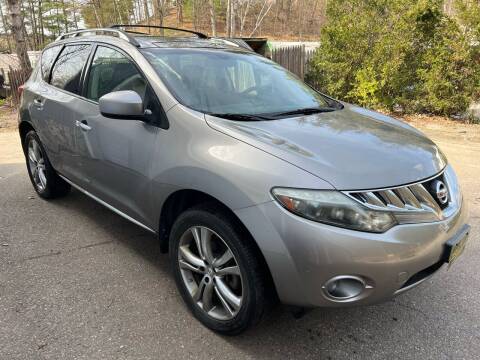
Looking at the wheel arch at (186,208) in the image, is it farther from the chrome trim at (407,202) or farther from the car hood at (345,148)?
the chrome trim at (407,202)

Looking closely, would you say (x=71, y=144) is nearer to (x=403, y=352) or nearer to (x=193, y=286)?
(x=193, y=286)

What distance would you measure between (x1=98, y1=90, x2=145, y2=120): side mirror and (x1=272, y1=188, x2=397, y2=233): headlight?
1.21 m

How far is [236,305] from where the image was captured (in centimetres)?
229

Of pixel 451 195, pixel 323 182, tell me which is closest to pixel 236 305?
pixel 323 182

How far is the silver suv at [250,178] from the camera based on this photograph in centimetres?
196

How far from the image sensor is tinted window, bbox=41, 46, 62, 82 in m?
4.17

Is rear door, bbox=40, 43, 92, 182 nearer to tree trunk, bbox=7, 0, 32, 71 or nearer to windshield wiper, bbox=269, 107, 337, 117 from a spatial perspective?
windshield wiper, bbox=269, 107, 337, 117

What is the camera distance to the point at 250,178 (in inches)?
82.5

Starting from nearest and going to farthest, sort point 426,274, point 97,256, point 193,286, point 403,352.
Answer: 1. point 426,274
2. point 403,352
3. point 193,286
4. point 97,256

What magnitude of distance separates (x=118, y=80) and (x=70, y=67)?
966 millimetres

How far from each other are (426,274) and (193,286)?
1.33 meters

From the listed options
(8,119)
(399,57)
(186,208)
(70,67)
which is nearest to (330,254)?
(186,208)

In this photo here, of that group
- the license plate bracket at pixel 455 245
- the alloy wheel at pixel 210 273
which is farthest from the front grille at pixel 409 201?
the alloy wheel at pixel 210 273

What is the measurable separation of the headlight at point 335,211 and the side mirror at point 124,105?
3.97 feet
